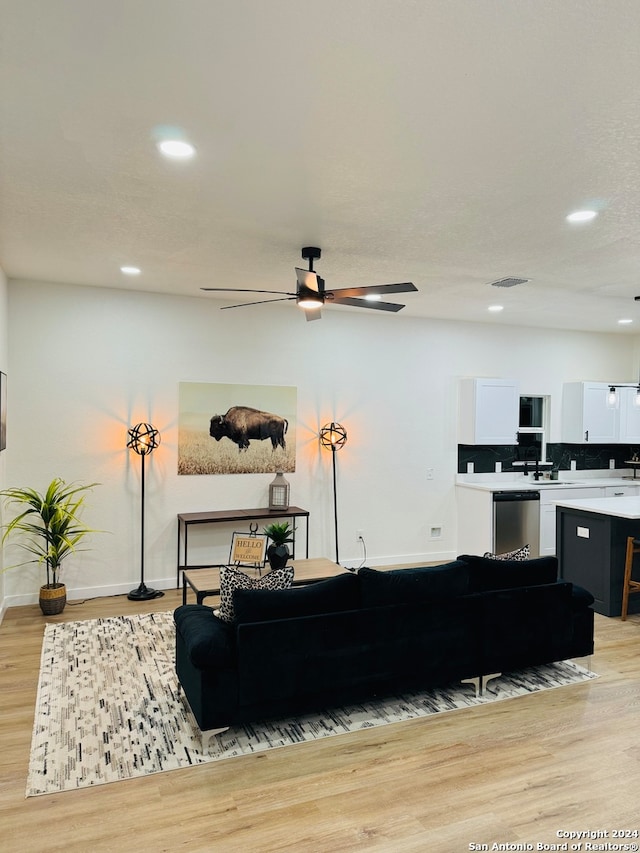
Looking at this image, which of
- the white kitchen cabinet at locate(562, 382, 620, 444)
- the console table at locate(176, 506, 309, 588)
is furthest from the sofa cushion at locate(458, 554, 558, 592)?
the white kitchen cabinet at locate(562, 382, 620, 444)

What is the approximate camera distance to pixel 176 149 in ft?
8.89

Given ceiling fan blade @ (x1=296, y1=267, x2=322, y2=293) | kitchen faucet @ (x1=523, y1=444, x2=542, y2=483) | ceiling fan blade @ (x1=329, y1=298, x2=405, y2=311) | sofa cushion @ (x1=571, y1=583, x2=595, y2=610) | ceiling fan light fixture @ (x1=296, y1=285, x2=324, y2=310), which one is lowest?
sofa cushion @ (x1=571, y1=583, x2=595, y2=610)

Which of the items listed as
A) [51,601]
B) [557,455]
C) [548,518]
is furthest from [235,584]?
[557,455]

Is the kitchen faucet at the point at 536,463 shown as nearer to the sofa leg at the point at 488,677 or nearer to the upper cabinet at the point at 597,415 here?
the upper cabinet at the point at 597,415

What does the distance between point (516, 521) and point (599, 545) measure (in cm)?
159

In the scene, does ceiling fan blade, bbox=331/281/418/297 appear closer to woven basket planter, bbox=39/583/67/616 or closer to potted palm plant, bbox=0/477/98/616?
potted palm plant, bbox=0/477/98/616

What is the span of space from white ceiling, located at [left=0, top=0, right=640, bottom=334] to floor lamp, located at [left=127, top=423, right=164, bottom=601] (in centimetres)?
175

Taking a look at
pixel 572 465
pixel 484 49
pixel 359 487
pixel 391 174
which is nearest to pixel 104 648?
pixel 359 487

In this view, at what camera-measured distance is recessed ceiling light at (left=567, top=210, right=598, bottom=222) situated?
3.49 m

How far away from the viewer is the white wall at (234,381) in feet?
18.3

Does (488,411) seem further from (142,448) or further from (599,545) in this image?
(142,448)

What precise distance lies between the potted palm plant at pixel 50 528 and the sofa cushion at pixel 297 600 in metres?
2.71

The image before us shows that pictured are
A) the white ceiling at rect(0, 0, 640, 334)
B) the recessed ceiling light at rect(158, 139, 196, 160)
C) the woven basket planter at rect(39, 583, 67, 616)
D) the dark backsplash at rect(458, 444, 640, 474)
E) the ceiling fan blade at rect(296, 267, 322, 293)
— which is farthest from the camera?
the dark backsplash at rect(458, 444, 640, 474)

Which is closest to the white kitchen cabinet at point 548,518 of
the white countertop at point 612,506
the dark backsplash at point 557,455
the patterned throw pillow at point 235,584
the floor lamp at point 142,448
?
the dark backsplash at point 557,455
